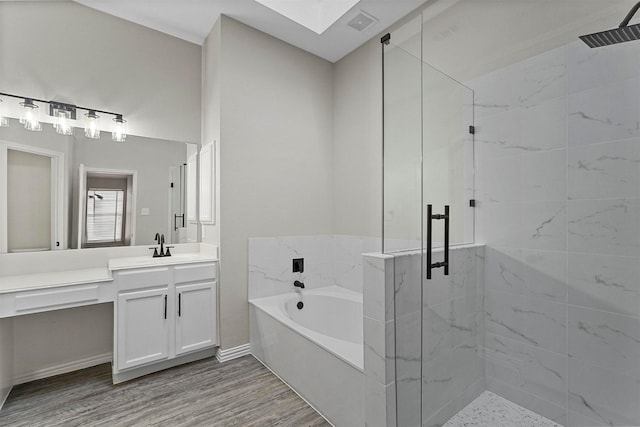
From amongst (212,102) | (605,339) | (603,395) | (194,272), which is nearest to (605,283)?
(605,339)

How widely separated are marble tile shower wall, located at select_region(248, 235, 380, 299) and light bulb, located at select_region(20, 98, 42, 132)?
1771 millimetres

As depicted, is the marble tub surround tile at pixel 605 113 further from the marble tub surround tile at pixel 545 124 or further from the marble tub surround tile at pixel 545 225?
the marble tub surround tile at pixel 545 225

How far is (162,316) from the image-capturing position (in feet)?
7.59

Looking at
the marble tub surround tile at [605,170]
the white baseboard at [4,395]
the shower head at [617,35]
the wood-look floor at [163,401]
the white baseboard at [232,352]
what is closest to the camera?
the shower head at [617,35]

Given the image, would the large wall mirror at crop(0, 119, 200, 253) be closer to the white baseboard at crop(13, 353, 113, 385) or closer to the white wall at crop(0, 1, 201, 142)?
the white wall at crop(0, 1, 201, 142)

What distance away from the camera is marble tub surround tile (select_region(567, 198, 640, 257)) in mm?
1499

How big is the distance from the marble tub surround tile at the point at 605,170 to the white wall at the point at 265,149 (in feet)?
6.90

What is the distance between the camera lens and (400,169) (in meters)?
1.58

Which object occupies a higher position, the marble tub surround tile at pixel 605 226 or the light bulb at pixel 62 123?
the light bulb at pixel 62 123

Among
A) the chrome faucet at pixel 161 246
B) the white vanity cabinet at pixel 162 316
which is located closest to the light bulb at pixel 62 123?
the chrome faucet at pixel 161 246

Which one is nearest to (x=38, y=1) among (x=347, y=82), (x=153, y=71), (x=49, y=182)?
(x=153, y=71)

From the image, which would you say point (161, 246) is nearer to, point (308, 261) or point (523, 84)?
point (308, 261)

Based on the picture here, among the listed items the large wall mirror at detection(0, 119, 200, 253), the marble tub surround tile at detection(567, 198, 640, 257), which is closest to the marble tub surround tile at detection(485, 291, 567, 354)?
the marble tub surround tile at detection(567, 198, 640, 257)

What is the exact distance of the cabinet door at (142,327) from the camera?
215cm
